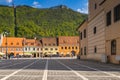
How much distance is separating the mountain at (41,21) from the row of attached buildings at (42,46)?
19593 millimetres

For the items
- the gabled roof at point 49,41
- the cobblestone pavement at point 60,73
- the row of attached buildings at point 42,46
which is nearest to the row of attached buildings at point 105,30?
the cobblestone pavement at point 60,73

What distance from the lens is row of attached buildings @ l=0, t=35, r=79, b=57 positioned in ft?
429

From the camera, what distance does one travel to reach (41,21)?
605 feet

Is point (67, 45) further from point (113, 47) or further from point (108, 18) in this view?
point (113, 47)

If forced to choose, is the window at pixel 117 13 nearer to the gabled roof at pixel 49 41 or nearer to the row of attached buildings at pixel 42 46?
the row of attached buildings at pixel 42 46

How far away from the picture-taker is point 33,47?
132375 millimetres

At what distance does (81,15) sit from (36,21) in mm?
24739

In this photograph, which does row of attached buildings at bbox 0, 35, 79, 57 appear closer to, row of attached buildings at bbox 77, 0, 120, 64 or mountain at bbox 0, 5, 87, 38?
mountain at bbox 0, 5, 87, 38

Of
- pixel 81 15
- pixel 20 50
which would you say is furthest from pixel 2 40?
pixel 81 15

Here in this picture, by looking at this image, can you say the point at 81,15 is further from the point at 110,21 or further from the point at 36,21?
the point at 110,21

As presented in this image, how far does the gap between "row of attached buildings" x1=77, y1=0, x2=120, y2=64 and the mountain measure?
105m

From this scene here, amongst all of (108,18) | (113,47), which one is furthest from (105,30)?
(113,47)

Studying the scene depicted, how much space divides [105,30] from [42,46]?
317ft

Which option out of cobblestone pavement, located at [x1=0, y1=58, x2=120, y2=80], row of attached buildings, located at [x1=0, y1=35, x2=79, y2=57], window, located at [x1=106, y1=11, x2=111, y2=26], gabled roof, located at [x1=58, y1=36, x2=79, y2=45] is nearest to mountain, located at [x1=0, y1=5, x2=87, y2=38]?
row of attached buildings, located at [x1=0, y1=35, x2=79, y2=57]
